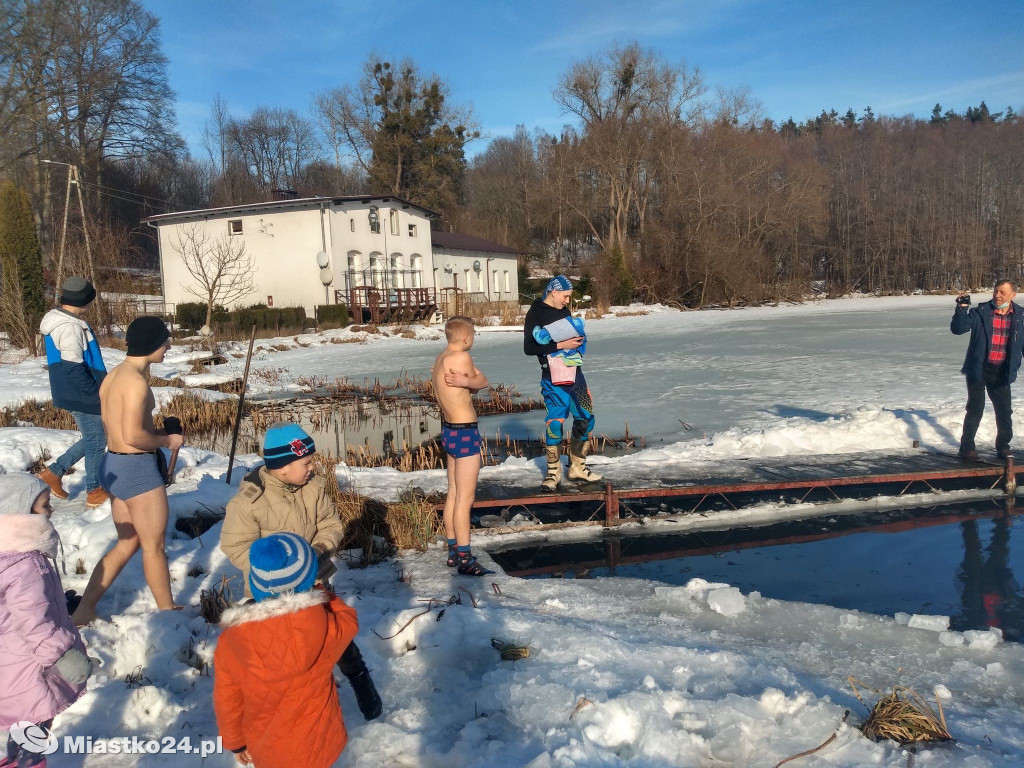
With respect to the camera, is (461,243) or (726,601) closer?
(726,601)

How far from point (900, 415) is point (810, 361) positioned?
8.06 metres

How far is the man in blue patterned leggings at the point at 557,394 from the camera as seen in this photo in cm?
581

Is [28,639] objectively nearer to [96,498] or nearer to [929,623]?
[96,498]

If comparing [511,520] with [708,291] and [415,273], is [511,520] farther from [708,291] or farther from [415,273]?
[708,291]

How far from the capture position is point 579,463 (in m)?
6.32

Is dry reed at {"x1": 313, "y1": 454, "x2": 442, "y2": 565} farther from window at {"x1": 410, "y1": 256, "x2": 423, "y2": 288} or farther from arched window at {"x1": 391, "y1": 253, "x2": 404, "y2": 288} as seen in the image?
window at {"x1": 410, "y1": 256, "x2": 423, "y2": 288}

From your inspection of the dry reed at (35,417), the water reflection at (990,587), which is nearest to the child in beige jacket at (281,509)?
the water reflection at (990,587)

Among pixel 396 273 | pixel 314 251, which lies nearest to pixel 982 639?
pixel 314 251

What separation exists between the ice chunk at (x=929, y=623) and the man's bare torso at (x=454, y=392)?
104 inches

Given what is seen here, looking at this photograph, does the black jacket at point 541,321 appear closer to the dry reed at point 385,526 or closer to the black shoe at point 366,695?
the dry reed at point 385,526

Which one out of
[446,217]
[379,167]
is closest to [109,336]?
[379,167]

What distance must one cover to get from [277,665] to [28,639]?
3.02 ft

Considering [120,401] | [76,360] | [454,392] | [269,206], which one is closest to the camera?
[120,401]

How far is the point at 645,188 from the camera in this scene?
5138cm
